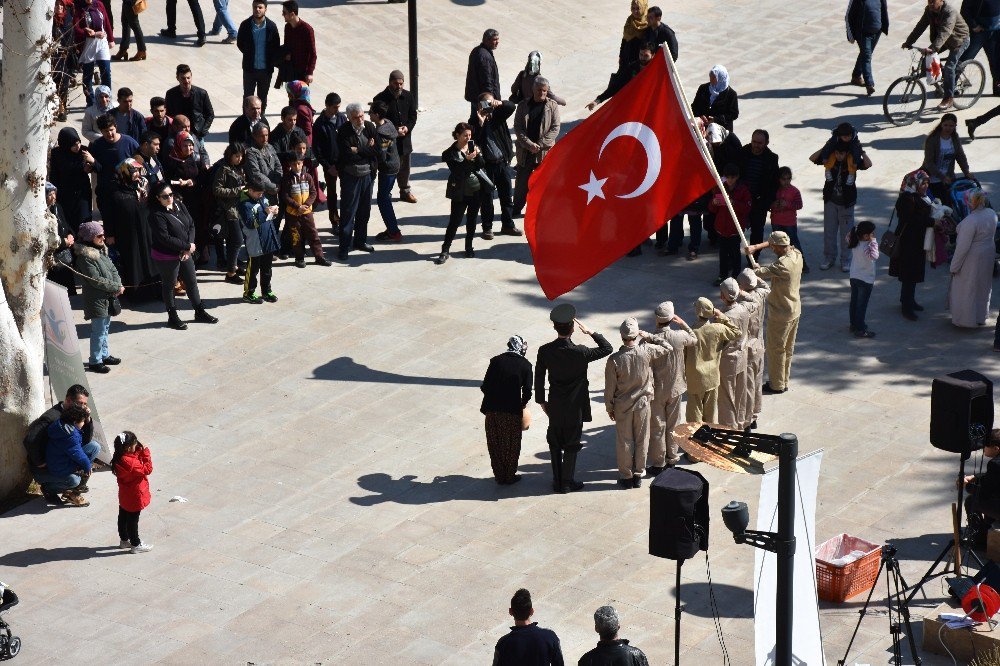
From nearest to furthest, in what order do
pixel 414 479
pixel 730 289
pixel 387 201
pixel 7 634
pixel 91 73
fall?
pixel 7 634
pixel 414 479
pixel 730 289
pixel 387 201
pixel 91 73

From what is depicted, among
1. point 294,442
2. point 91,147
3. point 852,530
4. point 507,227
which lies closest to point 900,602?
point 852,530

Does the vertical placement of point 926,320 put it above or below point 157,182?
below

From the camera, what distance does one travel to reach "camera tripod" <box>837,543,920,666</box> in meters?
11.5

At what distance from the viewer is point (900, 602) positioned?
1274cm

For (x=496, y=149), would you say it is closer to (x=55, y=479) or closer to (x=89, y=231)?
(x=89, y=231)

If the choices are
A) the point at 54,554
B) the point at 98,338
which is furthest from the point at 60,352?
the point at 54,554

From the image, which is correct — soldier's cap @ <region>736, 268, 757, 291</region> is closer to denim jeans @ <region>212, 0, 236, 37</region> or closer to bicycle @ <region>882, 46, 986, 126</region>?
bicycle @ <region>882, 46, 986, 126</region>

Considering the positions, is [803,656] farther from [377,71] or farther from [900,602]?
[377,71]

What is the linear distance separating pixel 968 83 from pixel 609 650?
15908 mm

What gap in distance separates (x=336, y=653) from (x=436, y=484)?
278 centimetres

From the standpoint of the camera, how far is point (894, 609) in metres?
12.7

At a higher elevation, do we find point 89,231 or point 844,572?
point 89,231

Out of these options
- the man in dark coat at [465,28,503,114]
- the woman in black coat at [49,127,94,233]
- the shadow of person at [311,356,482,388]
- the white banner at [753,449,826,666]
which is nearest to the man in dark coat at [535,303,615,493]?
the shadow of person at [311,356,482,388]

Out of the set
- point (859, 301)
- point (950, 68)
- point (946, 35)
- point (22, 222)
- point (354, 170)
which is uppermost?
point (946, 35)
